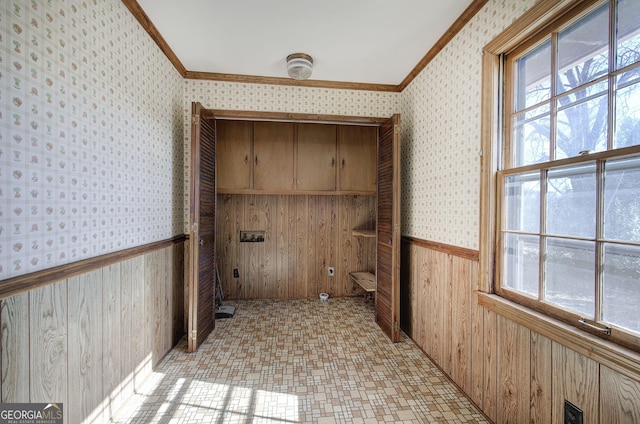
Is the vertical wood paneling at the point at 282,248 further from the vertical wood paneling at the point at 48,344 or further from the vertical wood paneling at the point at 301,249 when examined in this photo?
the vertical wood paneling at the point at 48,344

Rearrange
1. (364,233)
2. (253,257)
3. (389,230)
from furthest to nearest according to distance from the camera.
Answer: (253,257)
(364,233)
(389,230)

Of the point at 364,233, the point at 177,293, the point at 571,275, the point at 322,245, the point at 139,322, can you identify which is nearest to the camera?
the point at 571,275

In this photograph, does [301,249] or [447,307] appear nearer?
[447,307]

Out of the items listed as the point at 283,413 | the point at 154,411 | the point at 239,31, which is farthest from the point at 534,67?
the point at 154,411

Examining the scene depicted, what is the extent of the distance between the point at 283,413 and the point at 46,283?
1.43 m

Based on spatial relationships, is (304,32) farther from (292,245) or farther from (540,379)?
(540,379)

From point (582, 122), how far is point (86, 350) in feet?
8.70

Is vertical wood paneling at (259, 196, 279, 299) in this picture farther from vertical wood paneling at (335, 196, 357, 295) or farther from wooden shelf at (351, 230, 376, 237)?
wooden shelf at (351, 230, 376, 237)

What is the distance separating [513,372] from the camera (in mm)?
1459

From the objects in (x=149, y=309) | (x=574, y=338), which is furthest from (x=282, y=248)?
(x=574, y=338)

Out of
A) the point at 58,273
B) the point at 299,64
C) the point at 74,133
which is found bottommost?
the point at 58,273

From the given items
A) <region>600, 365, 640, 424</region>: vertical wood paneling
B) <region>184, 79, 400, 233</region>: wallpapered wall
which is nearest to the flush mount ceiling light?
<region>184, 79, 400, 233</region>: wallpapered wall

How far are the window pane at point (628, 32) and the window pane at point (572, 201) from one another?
1.36ft

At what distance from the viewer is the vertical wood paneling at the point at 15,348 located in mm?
998
